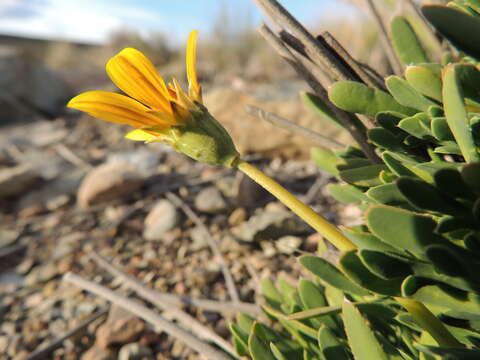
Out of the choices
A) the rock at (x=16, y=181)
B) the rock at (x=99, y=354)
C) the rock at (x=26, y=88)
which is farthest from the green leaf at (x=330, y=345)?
the rock at (x=26, y=88)

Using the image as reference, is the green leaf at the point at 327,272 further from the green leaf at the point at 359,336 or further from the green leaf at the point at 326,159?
the green leaf at the point at 326,159

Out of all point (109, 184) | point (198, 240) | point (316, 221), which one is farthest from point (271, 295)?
point (109, 184)

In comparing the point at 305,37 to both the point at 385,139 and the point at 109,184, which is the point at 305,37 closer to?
the point at 385,139

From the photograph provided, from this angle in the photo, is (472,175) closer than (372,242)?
Yes

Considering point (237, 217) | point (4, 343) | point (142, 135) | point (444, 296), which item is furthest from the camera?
point (237, 217)

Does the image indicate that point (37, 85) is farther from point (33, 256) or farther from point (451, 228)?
point (451, 228)

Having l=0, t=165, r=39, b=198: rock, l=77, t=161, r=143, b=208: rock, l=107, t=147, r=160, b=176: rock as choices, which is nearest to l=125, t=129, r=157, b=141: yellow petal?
l=77, t=161, r=143, b=208: rock

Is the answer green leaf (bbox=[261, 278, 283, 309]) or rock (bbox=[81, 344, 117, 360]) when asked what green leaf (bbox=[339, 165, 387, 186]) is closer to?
green leaf (bbox=[261, 278, 283, 309])
